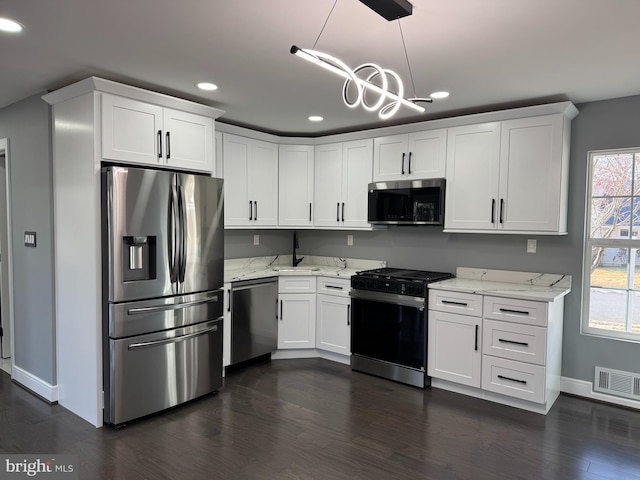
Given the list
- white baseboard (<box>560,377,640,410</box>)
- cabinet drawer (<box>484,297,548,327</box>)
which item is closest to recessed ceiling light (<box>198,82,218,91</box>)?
cabinet drawer (<box>484,297,548,327</box>)

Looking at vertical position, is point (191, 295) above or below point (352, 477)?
above

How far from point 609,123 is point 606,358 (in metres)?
1.90

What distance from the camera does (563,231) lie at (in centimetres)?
348

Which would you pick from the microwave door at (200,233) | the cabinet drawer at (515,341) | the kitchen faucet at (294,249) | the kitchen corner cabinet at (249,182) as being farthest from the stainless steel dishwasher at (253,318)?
the cabinet drawer at (515,341)

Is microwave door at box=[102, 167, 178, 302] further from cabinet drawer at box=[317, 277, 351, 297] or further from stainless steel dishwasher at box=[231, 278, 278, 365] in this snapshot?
cabinet drawer at box=[317, 277, 351, 297]

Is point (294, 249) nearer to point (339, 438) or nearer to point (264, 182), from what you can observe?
point (264, 182)

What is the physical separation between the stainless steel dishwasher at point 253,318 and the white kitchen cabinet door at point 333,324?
46 cm

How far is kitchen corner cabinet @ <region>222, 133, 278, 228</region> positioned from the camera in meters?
4.18

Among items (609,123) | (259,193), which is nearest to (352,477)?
(259,193)

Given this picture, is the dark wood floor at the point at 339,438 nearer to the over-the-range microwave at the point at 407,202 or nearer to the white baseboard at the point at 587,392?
the white baseboard at the point at 587,392

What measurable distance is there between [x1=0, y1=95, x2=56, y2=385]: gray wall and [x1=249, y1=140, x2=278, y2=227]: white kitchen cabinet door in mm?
1822

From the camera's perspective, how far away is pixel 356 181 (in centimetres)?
450

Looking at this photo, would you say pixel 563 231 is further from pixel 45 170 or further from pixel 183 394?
pixel 45 170

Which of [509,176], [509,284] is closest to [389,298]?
[509,284]
